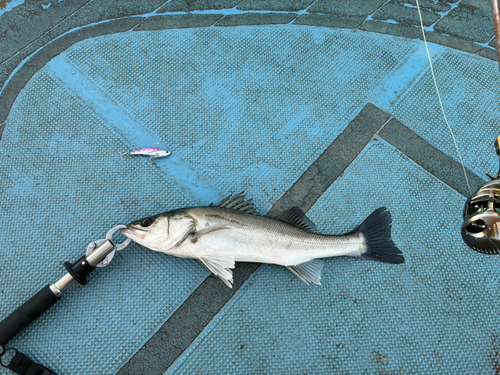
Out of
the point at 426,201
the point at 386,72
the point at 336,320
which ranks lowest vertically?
the point at 336,320

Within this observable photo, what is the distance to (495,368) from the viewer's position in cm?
242

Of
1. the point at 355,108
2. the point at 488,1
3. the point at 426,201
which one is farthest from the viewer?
the point at 488,1

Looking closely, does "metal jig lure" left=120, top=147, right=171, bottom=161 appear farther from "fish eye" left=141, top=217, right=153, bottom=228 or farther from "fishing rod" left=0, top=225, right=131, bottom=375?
"fishing rod" left=0, top=225, right=131, bottom=375

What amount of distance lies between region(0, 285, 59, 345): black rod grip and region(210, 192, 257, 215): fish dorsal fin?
1218mm

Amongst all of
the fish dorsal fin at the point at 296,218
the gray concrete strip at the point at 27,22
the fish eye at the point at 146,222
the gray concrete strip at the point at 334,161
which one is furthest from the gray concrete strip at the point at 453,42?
the gray concrete strip at the point at 27,22

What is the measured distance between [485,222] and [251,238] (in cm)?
133

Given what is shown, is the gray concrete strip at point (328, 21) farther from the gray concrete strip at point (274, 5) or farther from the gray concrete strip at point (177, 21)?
the gray concrete strip at point (177, 21)

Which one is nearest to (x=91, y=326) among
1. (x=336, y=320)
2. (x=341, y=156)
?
(x=336, y=320)

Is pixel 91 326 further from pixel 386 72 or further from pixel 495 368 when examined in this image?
pixel 386 72

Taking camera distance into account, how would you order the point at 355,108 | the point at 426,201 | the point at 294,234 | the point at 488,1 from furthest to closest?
the point at 488,1, the point at 355,108, the point at 426,201, the point at 294,234

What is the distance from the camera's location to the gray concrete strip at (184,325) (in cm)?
231

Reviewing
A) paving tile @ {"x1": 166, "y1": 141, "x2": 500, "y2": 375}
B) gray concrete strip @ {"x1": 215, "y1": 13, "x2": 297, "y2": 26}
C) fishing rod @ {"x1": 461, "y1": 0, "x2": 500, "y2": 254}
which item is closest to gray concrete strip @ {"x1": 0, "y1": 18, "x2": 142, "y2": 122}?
gray concrete strip @ {"x1": 215, "y1": 13, "x2": 297, "y2": 26}

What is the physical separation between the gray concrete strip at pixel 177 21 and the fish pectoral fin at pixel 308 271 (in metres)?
2.22

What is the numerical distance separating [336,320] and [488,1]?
10.5 ft
